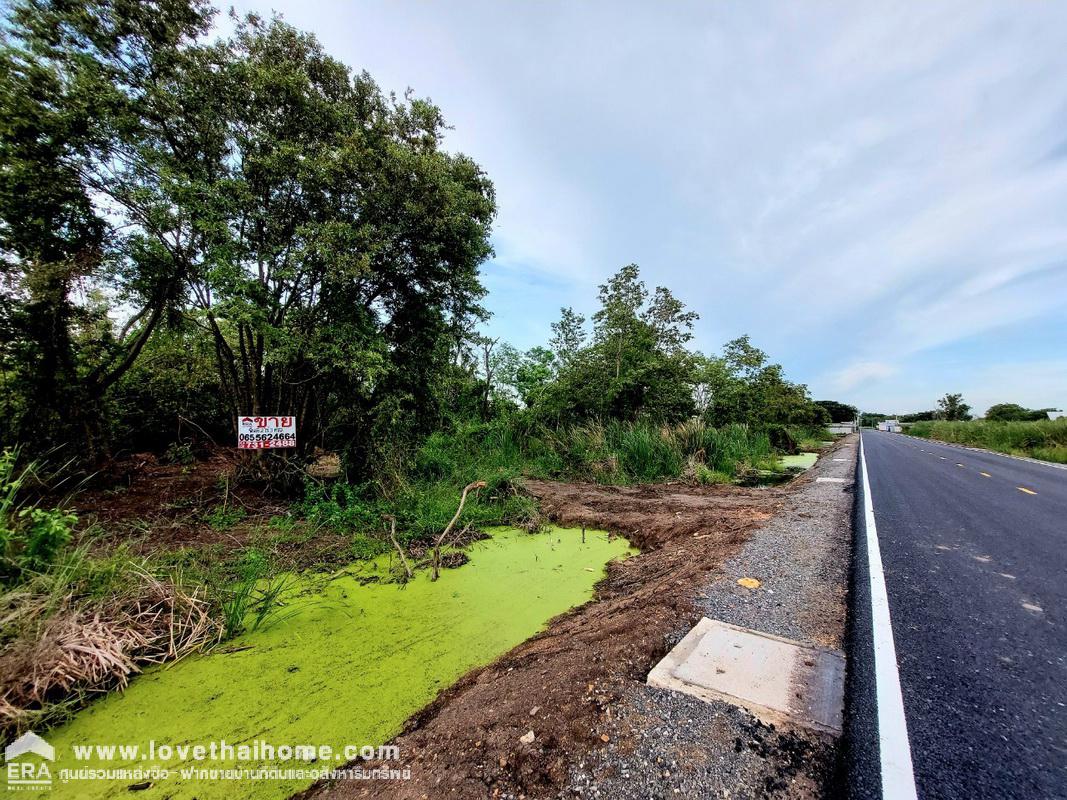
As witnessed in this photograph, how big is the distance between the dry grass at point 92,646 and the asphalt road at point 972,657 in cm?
325

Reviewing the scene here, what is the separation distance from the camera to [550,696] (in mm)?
1667

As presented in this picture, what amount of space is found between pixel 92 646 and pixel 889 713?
367 cm

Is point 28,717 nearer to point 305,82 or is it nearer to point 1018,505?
point 305,82

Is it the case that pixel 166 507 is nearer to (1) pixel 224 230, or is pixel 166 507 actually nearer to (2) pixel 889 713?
(1) pixel 224 230

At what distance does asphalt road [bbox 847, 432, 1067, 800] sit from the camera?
1.24 metres

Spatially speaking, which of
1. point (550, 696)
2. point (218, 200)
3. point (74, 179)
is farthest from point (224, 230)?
point (550, 696)

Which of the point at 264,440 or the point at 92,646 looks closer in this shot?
the point at 92,646

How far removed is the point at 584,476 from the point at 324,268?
6.16m

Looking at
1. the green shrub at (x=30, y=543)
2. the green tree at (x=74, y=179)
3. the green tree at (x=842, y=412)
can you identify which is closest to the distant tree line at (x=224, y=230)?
the green tree at (x=74, y=179)

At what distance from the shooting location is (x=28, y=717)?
1.74 meters

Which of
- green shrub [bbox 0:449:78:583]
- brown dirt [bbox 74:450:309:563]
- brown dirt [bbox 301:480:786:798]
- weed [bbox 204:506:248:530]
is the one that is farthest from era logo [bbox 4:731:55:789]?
weed [bbox 204:506:248:530]

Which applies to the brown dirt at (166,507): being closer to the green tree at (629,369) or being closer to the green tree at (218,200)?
the green tree at (218,200)

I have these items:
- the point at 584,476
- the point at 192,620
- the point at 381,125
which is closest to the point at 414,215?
the point at 381,125

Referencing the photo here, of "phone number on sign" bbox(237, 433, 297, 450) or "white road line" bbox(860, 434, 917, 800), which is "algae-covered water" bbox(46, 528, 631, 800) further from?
"phone number on sign" bbox(237, 433, 297, 450)
